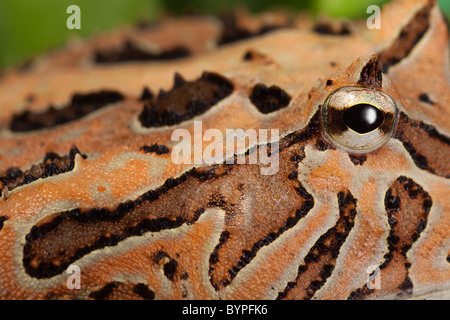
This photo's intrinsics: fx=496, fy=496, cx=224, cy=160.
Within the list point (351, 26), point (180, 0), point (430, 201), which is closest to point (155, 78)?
point (351, 26)

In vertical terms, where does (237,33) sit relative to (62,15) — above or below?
below

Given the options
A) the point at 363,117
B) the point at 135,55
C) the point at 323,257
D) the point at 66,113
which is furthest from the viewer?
the point at 135,55

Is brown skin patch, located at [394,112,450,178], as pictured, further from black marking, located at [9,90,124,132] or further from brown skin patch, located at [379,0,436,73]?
black marking, located at [9,90,124,132]

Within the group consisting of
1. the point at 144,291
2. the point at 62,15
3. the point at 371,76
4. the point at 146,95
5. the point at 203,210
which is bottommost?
the point at 144,291

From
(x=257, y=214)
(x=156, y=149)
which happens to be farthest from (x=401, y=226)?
(x=156, y=149)

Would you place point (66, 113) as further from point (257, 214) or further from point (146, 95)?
point (257, 214)

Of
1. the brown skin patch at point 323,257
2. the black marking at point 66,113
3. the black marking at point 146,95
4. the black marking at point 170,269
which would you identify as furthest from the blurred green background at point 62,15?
the black marking at point 170,269

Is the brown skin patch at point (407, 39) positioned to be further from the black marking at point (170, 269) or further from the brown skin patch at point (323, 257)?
the black marking at point (170, 269)
